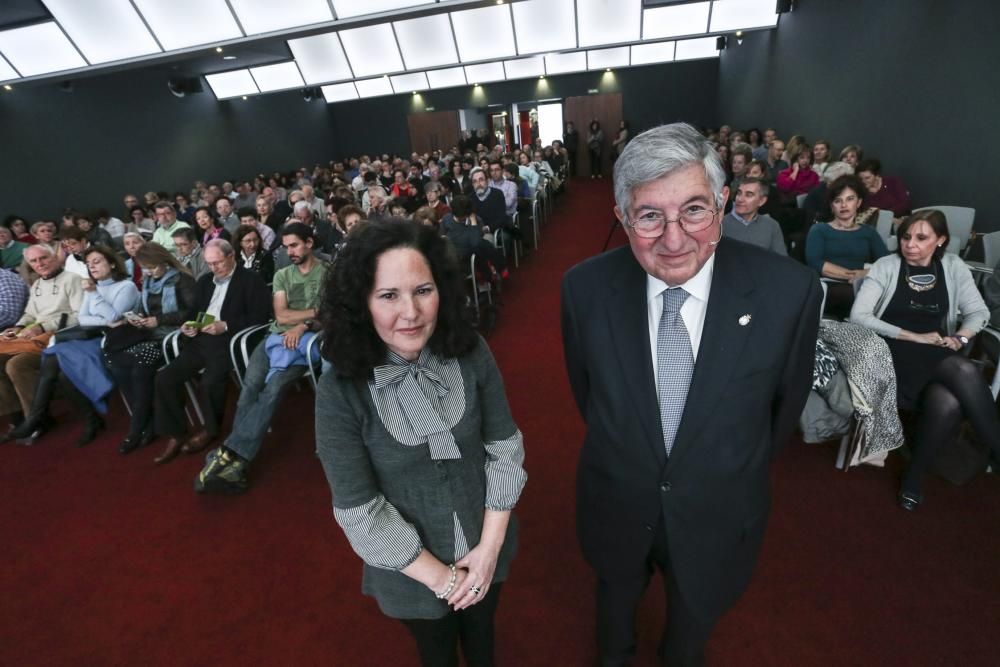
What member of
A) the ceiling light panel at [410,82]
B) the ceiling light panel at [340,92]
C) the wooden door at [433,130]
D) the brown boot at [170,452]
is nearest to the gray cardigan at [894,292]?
the brown boot at [170,452]

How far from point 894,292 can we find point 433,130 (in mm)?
18695

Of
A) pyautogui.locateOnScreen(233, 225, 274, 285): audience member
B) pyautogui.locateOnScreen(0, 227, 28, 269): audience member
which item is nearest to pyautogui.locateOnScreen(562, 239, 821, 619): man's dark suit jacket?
pyautogui.locateOnScreen(233, 225, 274, 285): audience member

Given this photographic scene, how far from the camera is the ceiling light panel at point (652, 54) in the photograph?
15812 millimetres

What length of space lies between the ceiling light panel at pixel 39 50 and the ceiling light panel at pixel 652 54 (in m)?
14.7

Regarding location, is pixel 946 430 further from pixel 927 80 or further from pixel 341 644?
pixel 927 80

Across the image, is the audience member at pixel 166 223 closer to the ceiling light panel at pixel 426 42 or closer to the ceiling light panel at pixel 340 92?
the ceiling light panel at pixel 426 42

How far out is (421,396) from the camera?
111 centimetres

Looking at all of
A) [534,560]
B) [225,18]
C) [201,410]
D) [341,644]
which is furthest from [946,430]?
[225,18]

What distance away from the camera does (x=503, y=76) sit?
17125mm

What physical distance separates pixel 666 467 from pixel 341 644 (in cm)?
165

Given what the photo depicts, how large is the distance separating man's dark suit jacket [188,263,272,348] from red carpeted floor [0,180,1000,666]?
0.90 m

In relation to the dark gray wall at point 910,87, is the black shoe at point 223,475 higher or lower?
lower

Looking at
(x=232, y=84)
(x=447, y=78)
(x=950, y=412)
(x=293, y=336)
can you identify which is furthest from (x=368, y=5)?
(x=447, y=78)

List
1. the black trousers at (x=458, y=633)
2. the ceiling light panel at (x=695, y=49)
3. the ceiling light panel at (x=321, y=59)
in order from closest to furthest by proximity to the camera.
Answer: the black trousers at (x=458, y=633) → the ceiling light panel at (x=321, y=59) → the ceiling light panel at (x=695, y=49)
